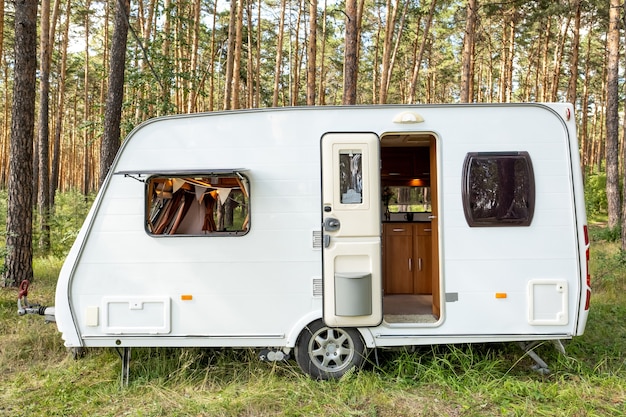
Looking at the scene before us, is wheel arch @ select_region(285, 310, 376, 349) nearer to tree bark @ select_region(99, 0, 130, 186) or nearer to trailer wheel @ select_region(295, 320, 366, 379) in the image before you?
trailer wheel @ select_region(295, 320, 366, 379)

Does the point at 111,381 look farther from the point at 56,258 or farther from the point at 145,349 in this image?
the point at 56,258

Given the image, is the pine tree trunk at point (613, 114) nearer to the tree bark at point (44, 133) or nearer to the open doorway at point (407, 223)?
the open doorway at point (407, 223)

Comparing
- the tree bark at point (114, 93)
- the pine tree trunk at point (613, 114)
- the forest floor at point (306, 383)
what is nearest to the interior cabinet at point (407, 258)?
the forest floor at point (306, 383)

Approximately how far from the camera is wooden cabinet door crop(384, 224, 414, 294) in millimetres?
6660

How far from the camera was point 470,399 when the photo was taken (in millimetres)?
4289

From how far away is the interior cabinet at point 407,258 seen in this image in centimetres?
663

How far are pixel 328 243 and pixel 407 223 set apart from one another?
238 centimetres

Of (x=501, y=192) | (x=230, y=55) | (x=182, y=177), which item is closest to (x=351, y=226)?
(x=501, y=192)

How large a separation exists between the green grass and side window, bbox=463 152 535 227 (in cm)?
139

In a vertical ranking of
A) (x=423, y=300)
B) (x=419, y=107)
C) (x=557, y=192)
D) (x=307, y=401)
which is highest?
(x=419, y=107)

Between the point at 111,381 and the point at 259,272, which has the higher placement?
the point at 259,272

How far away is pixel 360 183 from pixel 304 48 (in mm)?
25045

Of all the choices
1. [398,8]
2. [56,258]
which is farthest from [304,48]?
[56,258]

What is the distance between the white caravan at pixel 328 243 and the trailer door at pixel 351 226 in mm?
10
